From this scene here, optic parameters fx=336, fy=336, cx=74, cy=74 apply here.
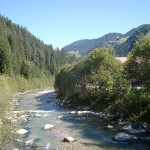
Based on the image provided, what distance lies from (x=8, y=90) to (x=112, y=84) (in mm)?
36195

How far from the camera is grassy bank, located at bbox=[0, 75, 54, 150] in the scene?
36.3 meters

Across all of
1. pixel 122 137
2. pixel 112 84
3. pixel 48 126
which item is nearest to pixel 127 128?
pixel 122 137

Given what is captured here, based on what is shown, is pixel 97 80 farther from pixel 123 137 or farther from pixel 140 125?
pixel 123 137

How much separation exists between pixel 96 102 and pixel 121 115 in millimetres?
13776

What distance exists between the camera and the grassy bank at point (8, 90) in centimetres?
3633

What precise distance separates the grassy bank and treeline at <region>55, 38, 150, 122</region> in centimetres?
1538

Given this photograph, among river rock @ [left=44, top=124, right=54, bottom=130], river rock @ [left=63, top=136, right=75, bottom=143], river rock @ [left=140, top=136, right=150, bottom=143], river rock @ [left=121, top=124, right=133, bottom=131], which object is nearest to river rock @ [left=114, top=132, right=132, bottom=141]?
river rock @ [left=140, top=136, right=150, bottom=143]

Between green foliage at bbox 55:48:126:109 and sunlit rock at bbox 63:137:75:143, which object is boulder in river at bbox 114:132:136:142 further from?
green foliage at bbox 55:48:126:109

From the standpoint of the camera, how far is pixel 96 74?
65688 mm

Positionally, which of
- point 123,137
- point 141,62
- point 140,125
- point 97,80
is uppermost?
point 141,62

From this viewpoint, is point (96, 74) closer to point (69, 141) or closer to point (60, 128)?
point (60, 128)

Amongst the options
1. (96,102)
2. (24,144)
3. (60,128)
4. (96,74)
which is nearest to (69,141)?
(24,144)

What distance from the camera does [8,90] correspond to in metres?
83.8

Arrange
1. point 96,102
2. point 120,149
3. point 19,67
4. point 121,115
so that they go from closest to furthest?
point 120,149
point 121,115
point 96,102
point 19,67
